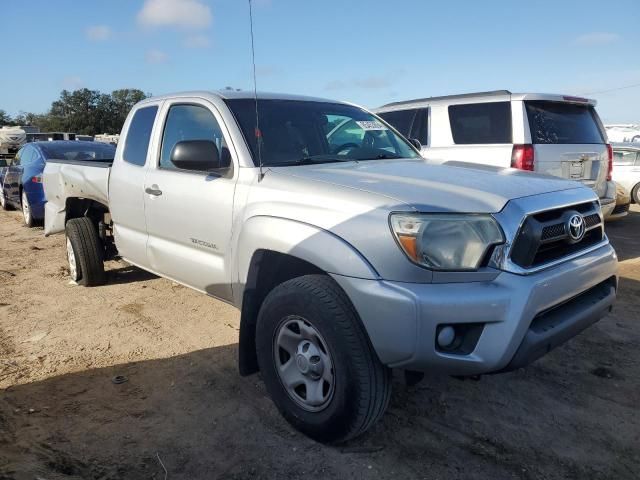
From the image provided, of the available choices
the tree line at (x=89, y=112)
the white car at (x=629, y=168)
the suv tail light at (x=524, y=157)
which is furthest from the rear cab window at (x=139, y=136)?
the tree line at (x=89, y=112)

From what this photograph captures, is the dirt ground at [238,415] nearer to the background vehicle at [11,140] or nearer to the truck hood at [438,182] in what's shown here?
the truck hood at [438,182]

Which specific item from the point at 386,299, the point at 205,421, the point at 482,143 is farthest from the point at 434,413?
the point at 482,143

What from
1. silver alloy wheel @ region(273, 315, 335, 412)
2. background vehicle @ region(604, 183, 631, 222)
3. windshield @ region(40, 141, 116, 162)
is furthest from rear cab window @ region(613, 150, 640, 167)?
silver alloy wheel @ region(273, 315, 335, 412)

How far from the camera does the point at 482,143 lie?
671 centimetres

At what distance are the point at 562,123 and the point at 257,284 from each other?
205 inches

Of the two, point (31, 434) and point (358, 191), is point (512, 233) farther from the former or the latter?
point (31, 434)

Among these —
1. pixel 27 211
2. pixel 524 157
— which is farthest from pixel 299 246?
pixel 27 211

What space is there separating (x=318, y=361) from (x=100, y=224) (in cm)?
383

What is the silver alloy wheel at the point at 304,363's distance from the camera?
8.47ft

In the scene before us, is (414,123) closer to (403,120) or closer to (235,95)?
(403,120)

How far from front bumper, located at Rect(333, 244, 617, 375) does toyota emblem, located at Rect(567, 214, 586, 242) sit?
0.40 metres

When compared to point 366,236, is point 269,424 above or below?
below

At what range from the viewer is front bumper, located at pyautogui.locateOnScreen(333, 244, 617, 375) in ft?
7.27

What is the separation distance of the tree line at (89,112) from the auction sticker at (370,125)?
69586mm
